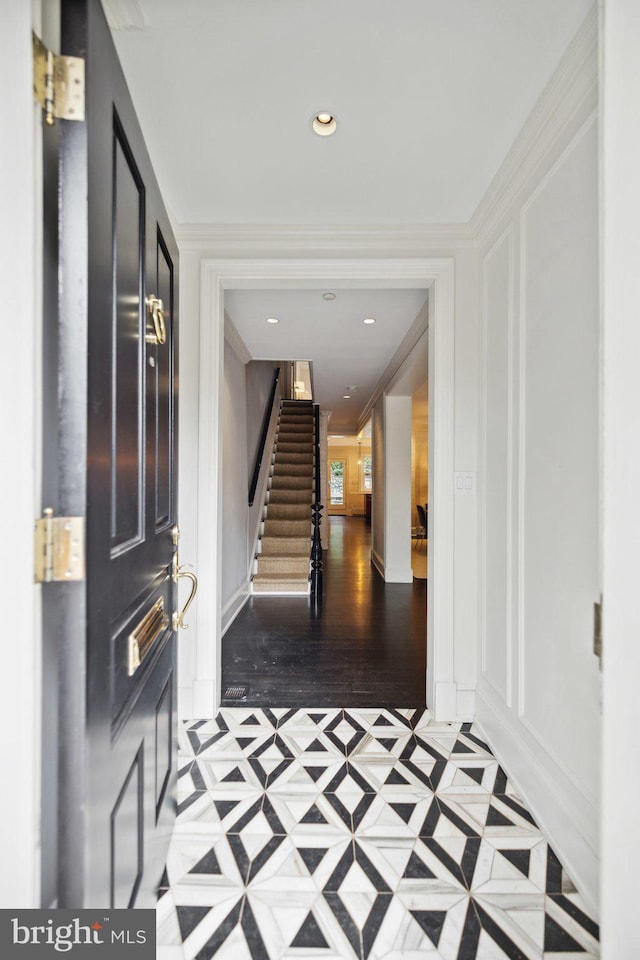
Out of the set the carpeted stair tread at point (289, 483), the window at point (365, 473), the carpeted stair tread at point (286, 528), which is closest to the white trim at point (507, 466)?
the carpeted stair tread at point (286, 528)

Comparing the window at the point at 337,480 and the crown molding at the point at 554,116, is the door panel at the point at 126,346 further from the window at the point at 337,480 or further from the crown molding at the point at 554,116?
the window at the point at 337,480

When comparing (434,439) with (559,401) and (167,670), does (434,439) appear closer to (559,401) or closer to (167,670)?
(559,401)

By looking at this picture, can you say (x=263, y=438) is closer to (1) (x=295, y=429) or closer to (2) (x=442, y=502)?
(1) (x=295, y=429)

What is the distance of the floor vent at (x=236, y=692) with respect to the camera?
2600mm

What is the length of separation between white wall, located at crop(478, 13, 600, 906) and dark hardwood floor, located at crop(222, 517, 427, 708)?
0.80 m

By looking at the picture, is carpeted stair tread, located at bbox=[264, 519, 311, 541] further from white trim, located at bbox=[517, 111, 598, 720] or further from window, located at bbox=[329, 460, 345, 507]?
window, located at bbox=[329, 460, 345, 507]

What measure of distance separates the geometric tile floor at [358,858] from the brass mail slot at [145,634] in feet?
2.67

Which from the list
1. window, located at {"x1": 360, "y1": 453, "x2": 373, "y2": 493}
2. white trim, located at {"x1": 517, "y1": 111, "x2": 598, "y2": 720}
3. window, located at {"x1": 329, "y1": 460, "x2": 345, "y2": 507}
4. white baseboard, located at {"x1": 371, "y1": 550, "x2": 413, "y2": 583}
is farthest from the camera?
window, located at {"x1": 329, "y1": 460, "x2": 345, "y2": 507}

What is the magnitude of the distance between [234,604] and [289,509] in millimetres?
2231

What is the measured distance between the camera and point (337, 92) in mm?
1543

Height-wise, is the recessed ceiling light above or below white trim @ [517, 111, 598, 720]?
above

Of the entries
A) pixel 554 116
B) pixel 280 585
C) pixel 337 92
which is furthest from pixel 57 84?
pixel 280 585

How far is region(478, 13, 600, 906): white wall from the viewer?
1.39 m

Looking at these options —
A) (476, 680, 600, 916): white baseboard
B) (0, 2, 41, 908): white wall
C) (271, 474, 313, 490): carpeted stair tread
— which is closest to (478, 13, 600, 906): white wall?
(476, 680, 600, 916): white baseboard
